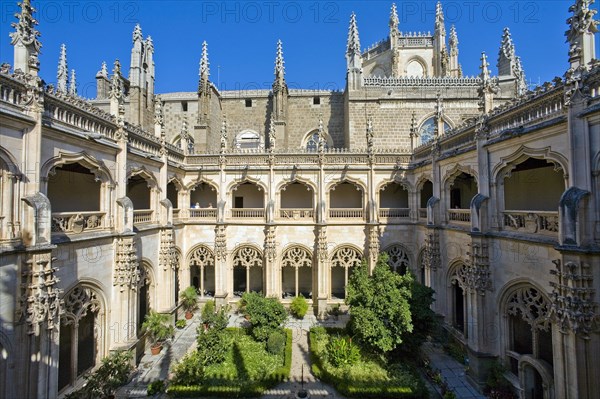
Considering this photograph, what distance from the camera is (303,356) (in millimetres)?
13156

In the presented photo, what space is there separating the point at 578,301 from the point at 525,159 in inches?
193

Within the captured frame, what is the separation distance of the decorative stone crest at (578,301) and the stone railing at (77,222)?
15.5 metres

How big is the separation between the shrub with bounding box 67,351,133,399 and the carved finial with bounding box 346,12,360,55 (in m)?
23.4

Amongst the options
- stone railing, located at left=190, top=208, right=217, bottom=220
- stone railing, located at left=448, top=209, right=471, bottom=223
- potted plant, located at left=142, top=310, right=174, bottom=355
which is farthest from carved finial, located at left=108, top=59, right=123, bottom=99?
stone railing, located at left=448, top=209, right=471, bottom=223

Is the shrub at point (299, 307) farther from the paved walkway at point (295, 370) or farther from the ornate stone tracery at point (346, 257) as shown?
the ornate stone tracery at point (346, 257)

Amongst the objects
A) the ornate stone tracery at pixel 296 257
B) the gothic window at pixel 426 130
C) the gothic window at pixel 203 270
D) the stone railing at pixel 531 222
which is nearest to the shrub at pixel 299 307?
the ornate stone tracery at pixel 296 257

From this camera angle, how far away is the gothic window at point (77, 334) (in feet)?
33.1

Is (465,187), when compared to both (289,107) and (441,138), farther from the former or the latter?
(289,107)

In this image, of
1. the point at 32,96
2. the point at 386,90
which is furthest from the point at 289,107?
the point at 32,96

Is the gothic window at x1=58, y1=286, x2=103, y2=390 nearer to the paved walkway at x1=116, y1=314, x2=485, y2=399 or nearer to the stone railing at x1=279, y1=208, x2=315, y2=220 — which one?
the paved walkway at x1=116, y1=314, x2=485, y2=399

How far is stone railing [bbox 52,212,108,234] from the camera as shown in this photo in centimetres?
962

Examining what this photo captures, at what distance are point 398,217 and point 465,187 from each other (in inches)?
167

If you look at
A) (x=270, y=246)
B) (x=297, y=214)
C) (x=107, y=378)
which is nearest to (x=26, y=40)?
(x=107, y=378)

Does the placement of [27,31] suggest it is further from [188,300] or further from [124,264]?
[188,300]
